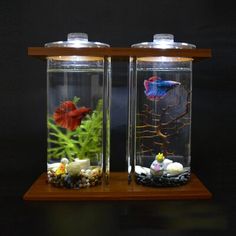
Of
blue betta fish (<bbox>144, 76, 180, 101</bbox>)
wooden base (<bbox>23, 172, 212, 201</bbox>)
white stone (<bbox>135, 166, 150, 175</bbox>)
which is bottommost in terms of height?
wooden base (<bbox>23, 172, 212, 201</bbox>)

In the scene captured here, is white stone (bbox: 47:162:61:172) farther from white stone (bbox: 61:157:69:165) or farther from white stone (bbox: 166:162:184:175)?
white stone (bbox: 166:162:184:175)

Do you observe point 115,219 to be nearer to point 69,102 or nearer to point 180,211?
point 180,211

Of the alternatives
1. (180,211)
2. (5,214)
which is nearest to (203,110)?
(180,211)

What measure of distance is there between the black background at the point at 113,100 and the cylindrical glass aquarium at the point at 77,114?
0.19 meters

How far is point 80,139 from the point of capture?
1021 millimetres

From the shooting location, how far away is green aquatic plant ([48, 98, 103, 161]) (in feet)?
3.34

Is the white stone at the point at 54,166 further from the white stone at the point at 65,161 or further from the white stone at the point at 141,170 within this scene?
the white stone at the point at 141,170

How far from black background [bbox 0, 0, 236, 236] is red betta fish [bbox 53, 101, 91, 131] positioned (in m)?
0.22

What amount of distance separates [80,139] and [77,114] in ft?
0.21

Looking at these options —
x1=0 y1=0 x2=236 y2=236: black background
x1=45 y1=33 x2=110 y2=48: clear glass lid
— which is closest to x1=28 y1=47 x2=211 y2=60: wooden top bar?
x1=45 y1=33 x2=110 y2=48: clear glass lid

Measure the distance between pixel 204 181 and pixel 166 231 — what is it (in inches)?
7.8

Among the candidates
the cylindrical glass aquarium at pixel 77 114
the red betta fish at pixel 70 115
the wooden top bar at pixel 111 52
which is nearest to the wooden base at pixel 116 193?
the cylindrical glass aquarium at pixel 77 114

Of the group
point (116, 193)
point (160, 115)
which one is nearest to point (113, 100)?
point (160, 115)

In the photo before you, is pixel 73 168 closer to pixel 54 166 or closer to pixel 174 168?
pixel 54 166
